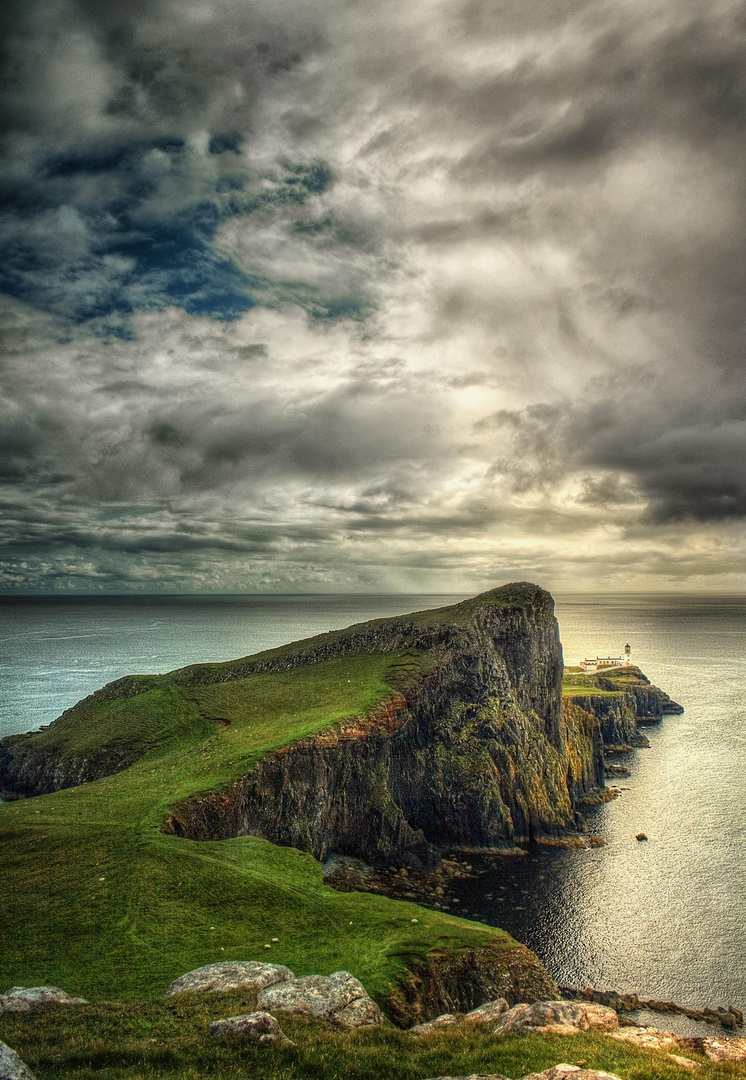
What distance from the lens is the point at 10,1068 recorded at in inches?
494

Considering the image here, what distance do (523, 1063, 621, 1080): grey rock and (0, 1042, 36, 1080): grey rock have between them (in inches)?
561

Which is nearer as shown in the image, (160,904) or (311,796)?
(160,904)

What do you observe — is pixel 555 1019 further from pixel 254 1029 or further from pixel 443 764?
pixel 443 764

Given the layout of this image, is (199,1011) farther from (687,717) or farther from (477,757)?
(687,717)

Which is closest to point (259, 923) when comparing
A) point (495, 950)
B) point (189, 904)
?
point (189, 904)

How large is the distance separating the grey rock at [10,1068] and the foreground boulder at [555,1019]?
62.2 ft

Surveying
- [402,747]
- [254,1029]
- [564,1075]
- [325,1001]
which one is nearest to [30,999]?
[254,1029]

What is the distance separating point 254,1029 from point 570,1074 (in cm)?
1022

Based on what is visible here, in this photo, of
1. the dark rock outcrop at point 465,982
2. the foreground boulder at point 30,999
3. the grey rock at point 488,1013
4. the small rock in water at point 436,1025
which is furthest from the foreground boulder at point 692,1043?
the foreground boulder at point 30,999

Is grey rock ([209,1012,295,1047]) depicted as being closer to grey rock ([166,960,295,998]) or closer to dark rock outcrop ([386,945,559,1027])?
grey rock ([166,960,295,998])

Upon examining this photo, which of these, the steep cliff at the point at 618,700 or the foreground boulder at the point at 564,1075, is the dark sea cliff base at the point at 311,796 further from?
the foreground boulder at the point at 564,1075

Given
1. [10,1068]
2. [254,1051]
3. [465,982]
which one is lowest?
[465,982]

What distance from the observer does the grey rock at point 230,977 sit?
1032 inches

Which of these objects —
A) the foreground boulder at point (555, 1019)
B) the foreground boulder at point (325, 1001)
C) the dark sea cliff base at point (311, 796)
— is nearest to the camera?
the foreground boulder at point (325, 1001)
